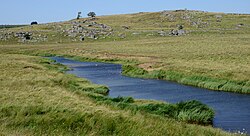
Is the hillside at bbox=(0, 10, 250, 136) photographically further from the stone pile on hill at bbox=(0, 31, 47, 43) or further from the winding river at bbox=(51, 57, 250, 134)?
the stone pile on hill at bbox=(0, 31, 47, 43)

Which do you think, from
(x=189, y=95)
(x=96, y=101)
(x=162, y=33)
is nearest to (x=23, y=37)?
(x=162, y=33)

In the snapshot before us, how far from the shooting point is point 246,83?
111ft

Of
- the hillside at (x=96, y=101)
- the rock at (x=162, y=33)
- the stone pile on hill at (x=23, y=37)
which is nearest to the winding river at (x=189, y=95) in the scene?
the hillside at (x=96, y=101)

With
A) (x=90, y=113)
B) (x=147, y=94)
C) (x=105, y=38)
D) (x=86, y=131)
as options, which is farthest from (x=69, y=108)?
(x=105, y=38)

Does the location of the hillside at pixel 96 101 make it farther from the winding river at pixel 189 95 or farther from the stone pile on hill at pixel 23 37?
the stone pile on hill at pixel 23 37

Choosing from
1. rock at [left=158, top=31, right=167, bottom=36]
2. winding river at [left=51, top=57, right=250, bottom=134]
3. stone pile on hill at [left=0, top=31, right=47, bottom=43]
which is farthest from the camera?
stone pile on hill at [left=0, top=31, right=47, bottom=43]

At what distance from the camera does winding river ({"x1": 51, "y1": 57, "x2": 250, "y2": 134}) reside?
870 inches

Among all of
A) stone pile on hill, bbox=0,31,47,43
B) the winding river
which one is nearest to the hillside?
the winding river

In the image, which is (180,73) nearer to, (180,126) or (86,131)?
(180,126)

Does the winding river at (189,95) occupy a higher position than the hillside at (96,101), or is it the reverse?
the hillside at (96,101)

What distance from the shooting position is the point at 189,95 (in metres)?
32.2

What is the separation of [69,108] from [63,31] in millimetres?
128848

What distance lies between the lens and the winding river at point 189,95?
72.5 feet

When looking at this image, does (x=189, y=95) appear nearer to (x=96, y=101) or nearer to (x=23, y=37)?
(x=96, y=101)
